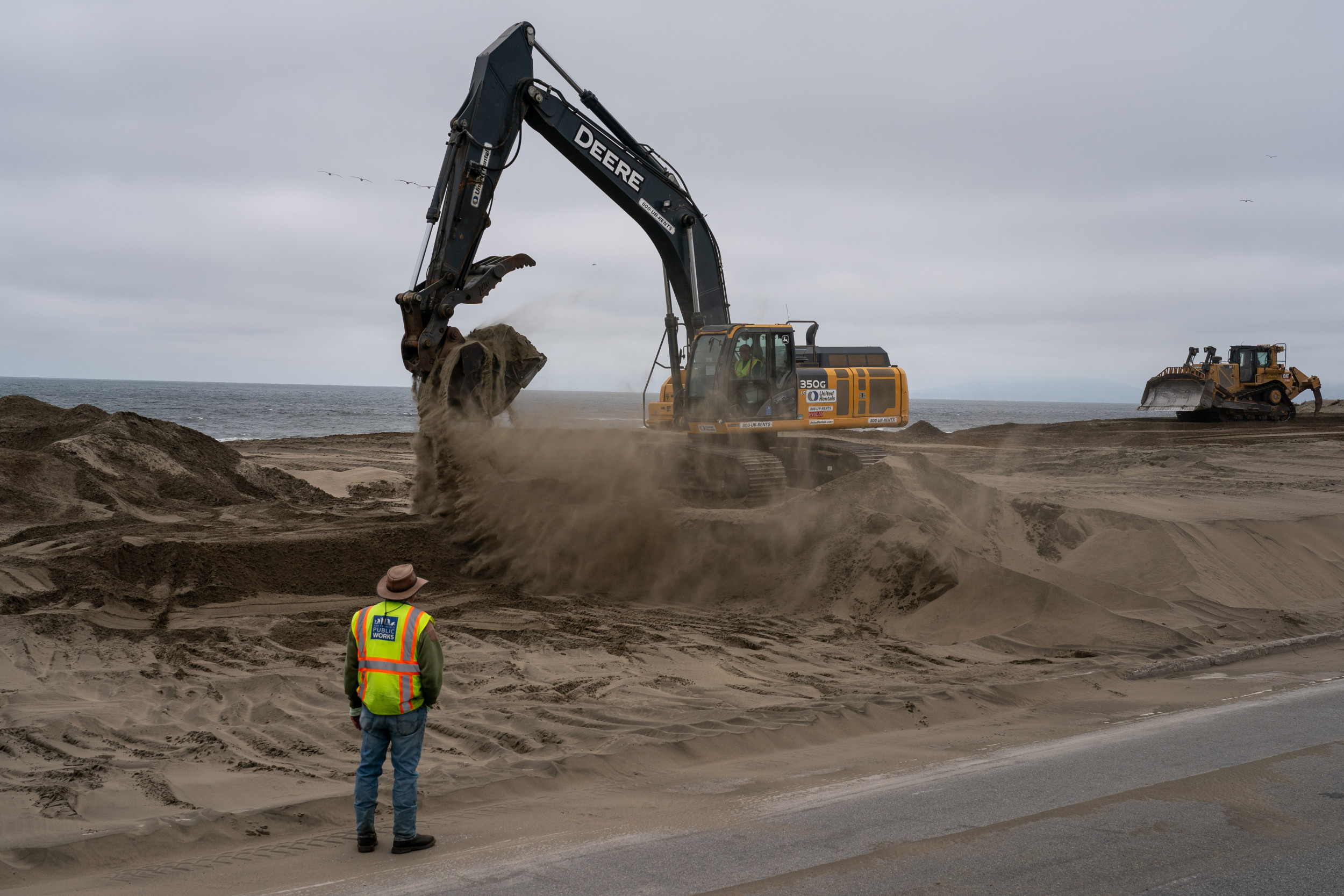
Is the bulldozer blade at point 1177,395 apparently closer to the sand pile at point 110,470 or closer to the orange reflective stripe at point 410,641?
the sand pile at point 110,470

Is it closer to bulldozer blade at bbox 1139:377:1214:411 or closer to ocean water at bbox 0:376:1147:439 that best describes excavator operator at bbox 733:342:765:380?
ocean water at bbox 0:376:1147:439

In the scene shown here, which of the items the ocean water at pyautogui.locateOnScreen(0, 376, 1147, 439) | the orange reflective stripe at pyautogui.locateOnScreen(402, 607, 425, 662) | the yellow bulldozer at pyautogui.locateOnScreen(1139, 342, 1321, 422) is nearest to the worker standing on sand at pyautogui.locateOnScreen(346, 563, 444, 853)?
the orange reflective stripe at pyautogui.locateOnScreen(402, 607, 425, 662)

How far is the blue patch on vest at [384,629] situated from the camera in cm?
448

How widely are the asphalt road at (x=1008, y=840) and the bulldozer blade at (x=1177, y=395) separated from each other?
3469 cm

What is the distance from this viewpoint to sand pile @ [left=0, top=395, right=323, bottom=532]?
13414 millimetres

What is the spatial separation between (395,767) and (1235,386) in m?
→ 39.7

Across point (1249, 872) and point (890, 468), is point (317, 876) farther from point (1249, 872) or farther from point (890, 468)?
point (890, 468)

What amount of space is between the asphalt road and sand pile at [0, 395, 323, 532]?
11108 mm

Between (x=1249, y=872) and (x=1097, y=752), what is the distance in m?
1.76

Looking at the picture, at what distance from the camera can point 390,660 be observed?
14.6ft

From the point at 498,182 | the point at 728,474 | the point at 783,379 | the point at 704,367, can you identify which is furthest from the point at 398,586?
the point at 783,379

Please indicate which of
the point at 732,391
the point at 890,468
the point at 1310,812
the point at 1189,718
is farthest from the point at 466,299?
the point at 1310,812

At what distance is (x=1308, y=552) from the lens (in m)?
11.1

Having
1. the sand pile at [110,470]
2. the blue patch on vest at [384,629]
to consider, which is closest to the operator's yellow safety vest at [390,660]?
the blue patch on vest at [384,629]
